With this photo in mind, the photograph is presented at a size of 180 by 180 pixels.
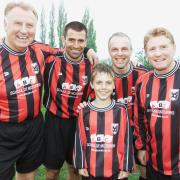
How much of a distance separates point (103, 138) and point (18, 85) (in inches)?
36.9

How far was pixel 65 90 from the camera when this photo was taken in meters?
3.55

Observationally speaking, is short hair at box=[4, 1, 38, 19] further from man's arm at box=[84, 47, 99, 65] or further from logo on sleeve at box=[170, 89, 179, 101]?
logo on sleeve at box=[170, 89, 179, 101]

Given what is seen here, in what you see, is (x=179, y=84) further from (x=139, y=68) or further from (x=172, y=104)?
(x=139, y=68)

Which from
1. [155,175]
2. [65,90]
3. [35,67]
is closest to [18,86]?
[35,67]

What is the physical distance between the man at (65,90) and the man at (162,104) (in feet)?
2.58

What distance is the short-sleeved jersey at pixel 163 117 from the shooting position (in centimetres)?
288

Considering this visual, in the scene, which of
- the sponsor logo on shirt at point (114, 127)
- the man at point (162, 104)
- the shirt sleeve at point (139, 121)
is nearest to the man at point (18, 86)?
the sponsor logo on shirt at point (114, 127)

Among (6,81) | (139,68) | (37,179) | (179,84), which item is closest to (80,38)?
(139,68)

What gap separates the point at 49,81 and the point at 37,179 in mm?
1543

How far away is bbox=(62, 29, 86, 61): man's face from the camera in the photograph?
11.5 feet

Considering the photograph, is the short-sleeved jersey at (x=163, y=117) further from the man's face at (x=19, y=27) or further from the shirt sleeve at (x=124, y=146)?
the man's face at (x=19, y=27)

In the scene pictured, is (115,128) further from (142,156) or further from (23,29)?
(23,29)

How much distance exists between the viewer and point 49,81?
359cm

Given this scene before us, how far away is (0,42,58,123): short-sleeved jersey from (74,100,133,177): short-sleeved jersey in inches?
20.0
